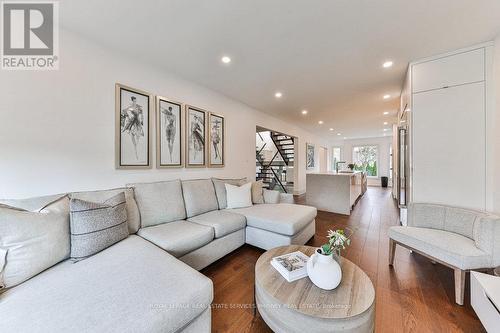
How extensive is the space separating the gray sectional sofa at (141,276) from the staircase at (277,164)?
458 cm

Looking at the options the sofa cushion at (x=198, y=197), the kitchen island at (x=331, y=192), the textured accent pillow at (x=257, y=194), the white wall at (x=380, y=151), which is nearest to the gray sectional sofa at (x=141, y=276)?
the sofa cushion at (x=198, y=197)

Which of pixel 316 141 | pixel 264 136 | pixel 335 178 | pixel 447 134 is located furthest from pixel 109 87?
pixel 316 141

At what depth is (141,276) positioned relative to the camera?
1167 millimetres

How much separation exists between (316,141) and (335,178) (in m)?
4.72

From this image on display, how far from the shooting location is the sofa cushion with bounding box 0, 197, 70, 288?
1093 millimetres

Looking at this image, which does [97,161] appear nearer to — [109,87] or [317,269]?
[109,87]

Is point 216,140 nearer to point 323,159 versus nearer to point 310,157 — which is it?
point 310,157

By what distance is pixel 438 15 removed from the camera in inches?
67.2

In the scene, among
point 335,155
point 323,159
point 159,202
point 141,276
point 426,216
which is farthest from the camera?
point 335,155

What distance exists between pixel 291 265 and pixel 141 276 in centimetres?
102

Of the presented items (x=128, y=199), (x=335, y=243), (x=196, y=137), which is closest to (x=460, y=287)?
(x=335, y=243)

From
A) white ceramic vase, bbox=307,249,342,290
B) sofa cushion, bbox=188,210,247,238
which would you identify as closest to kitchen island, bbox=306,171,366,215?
sofa cushion, bbox=188,210,247,238

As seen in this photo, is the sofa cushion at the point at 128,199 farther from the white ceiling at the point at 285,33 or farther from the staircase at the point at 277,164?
the staircase at the point at 277,164

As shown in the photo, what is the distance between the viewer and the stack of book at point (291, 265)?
4.26 feet
